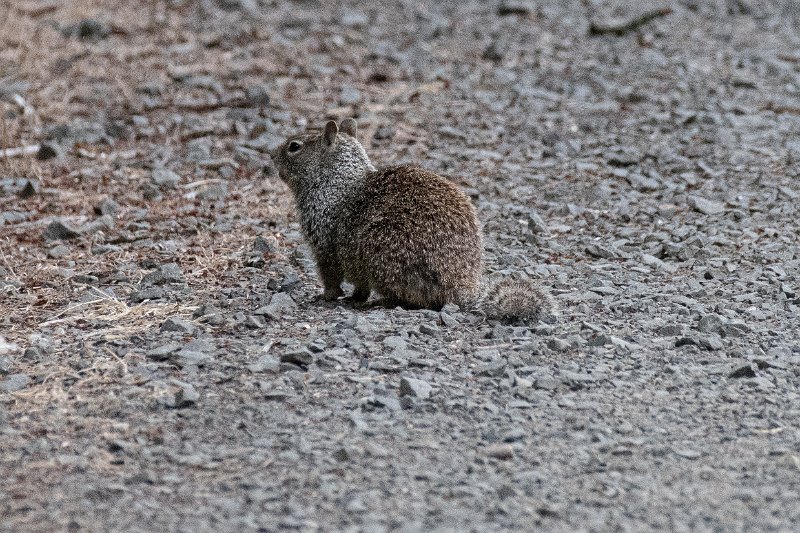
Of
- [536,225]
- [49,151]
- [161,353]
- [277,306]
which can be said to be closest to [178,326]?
[161,353]

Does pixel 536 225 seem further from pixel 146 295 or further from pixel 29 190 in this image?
pixel 29 190

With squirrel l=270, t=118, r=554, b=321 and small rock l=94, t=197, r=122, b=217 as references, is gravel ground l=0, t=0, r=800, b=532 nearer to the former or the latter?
A: small rock l=94, t=197, r=122, b=217

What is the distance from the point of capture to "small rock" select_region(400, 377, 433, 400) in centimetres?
557

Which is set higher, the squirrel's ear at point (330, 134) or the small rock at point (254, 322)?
the squirrel's ear at point (330, 134)

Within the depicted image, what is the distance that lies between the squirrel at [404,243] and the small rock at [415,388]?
1.18m

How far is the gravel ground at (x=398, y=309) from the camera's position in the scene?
476 centimetres

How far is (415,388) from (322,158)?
2642mm

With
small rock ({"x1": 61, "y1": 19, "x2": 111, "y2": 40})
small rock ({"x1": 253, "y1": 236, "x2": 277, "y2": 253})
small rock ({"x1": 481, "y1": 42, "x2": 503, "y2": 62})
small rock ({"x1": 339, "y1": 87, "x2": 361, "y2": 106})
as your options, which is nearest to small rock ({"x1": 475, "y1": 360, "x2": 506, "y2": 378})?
small rock ({"x1": 253, "y1": 236, "x2": 277, "y2": 253})

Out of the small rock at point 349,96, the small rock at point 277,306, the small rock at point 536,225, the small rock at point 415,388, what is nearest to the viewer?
the small rock at point 415,388

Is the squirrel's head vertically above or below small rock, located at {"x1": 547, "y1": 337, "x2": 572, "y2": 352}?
above

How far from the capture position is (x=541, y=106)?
41.0ft

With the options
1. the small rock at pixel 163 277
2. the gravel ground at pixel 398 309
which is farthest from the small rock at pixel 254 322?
the small rock at pixel 163 277

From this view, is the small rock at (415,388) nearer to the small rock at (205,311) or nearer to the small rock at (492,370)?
the small rock at (492,370)

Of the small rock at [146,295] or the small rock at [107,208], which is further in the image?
the small rock at [107,208]
